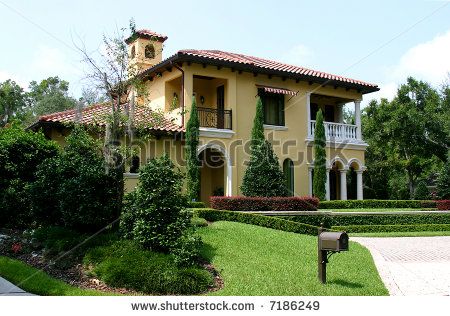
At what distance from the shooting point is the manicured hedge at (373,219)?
61.2 ft

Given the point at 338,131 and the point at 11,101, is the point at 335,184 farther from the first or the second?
the point at 11,101

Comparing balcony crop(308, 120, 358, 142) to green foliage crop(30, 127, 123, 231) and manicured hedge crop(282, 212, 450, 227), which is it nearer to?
manicured hedge crop(282, 212, 450, 227)

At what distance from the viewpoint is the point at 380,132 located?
36.0m

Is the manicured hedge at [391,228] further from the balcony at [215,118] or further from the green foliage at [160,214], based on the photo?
the green foliage at [160,214]

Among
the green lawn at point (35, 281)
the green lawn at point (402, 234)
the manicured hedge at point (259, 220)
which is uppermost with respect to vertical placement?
the manicured hedge at point (259, 220)

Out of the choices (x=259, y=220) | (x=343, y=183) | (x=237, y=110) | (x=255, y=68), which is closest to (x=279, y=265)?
(x=259, y=220)

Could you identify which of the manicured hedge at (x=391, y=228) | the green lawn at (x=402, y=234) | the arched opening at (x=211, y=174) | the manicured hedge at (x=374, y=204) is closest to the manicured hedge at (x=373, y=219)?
the manicured hedge at (x=391, y=228)

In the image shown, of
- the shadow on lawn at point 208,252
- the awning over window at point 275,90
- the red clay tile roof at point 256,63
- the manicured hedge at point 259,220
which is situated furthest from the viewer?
the awning over window at point 275,90

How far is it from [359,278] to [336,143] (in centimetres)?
1678

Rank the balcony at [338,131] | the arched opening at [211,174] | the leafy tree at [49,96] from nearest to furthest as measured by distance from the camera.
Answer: the arched opening at [211,174] < the balcony at [338,131] < the leafy tree at [49,96]

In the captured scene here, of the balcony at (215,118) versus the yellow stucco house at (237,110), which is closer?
the yellow stucco house at (237,110)

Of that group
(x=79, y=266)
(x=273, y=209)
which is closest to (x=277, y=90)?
(x=273, y=209)

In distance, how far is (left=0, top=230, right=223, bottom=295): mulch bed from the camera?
9328mm

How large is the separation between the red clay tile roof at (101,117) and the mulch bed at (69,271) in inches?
165
